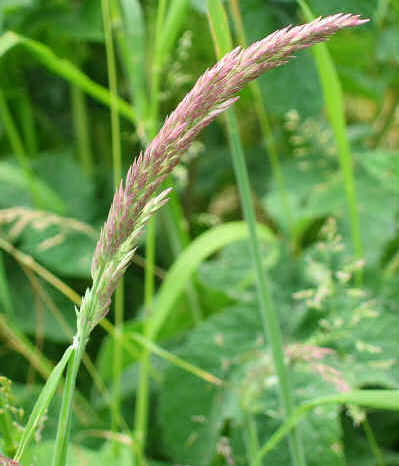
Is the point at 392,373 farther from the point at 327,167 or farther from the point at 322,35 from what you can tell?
the point at 322,35

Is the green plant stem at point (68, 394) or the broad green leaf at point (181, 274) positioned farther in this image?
the broad green leaf at point (181, 274)

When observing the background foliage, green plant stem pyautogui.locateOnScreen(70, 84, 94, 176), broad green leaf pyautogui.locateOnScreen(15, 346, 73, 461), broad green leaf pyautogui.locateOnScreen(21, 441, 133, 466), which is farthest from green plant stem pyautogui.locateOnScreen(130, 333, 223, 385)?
green plant stem pyautogui.locateOnScreen(70, 84, 94, 176)

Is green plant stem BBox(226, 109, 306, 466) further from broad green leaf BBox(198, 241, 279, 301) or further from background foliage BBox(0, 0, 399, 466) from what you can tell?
broad green leaf BBox(198, 241, 279, 301)

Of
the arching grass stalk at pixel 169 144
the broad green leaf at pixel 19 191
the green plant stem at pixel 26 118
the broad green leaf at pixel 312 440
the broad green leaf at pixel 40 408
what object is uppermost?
the green plant stem at pixel 26 118

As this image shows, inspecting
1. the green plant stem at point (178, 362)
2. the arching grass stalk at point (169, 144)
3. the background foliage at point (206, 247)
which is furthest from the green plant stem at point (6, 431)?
the green plant stem at point (178, 362)

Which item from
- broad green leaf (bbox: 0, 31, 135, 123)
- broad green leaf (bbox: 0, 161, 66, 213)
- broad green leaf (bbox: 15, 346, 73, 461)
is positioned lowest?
broad green leaf (bbox: 15, 346, 73, 461)

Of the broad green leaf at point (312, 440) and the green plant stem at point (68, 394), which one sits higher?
the green plant stem at point (68, 394)

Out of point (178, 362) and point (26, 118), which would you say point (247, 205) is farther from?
point (26, 118)

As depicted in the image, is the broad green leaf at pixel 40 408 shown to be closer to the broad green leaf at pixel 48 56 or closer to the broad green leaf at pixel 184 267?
the broad green leaf at pixel 184 267
